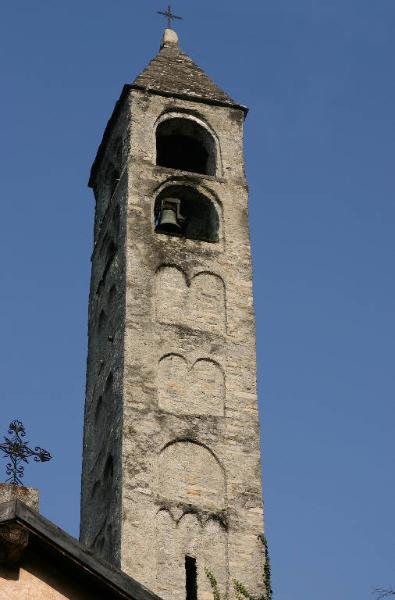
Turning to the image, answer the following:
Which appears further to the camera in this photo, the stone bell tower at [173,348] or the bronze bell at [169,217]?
the bronze bell at [169,217]

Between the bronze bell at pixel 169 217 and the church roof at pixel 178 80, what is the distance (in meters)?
2.41

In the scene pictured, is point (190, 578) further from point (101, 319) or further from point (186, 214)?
point (186, 214)

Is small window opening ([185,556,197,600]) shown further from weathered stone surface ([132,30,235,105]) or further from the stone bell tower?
weathered stone surface ([132,30,235,105])

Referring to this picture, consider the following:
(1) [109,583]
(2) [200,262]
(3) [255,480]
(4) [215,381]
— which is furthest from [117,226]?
(1) [109,583]

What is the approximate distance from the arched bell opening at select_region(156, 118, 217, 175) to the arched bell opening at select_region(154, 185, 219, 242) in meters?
0.72

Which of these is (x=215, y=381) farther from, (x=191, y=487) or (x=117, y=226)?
(x=117, y=226)

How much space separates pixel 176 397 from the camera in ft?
65.0

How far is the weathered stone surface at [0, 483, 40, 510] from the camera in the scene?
1066cm

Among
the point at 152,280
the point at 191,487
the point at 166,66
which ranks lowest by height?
the point at 191,487

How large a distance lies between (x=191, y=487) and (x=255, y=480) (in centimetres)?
98

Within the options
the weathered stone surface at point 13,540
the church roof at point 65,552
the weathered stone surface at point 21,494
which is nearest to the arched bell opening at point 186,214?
the weathered stone surface at point 21,494

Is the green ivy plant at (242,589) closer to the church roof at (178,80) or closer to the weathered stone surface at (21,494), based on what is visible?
the weathered stone surface at (21,494)

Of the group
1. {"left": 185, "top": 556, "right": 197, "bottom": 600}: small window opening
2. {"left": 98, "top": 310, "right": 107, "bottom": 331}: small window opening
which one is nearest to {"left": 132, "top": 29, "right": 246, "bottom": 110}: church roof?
{"left": 98, "top": 310, "right": 107, "bottom": 331}: small window opening

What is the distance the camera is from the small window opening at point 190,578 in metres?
18.0
